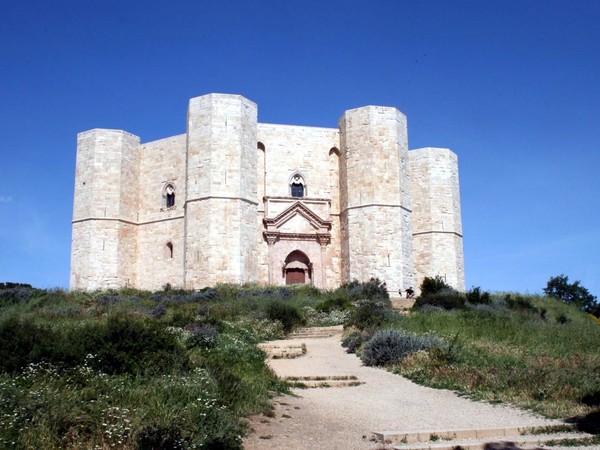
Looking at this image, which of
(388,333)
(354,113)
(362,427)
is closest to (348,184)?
(354,113)

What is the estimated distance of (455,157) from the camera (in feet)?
109

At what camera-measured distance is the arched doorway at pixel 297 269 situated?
2898 centimetres

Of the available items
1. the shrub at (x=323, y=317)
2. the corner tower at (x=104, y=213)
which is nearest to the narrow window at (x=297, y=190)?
the corner tower at (x=104, y=213)

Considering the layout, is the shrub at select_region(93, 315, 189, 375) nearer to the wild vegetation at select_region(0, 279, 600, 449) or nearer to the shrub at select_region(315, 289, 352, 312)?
the wild vegetation at select_region(0, 279, 600, 449)

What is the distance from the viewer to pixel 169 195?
2986 centimetres

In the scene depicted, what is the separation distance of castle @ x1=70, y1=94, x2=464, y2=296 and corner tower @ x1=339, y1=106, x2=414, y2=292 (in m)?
0.05

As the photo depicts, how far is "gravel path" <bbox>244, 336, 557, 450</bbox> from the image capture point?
6473 mm

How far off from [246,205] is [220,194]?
1296mm

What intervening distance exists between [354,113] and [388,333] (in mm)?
18398

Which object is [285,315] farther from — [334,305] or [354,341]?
[354,341]

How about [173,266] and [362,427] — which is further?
[173,266]

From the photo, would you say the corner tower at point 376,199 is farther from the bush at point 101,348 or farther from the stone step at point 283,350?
the bush at point 101,348

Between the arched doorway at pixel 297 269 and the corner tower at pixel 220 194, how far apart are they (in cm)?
205

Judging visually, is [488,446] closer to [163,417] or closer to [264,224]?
[163,417]
